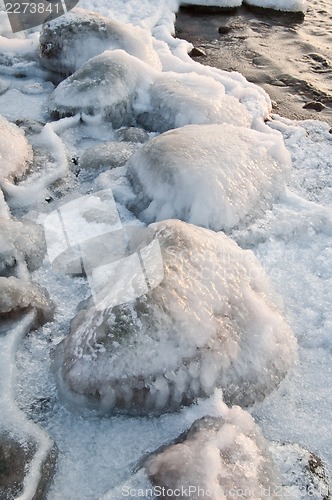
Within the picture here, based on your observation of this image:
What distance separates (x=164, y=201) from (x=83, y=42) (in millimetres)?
2450

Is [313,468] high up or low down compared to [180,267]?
down

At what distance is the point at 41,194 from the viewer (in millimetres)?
3350

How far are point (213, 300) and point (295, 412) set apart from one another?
21.5 inches

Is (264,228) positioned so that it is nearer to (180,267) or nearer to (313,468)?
(180,267)

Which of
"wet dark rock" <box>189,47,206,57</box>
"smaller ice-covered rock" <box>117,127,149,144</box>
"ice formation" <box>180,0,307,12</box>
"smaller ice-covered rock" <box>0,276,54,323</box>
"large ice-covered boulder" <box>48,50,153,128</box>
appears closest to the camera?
"smaller ice-covered rock" <box>0,276,54,323</box>

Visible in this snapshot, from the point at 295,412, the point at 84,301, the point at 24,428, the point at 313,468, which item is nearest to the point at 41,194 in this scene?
the point at 84,301

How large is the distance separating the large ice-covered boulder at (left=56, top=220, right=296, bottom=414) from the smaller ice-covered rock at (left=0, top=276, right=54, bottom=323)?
0.52 ft

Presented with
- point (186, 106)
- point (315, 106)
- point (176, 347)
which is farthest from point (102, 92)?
point (176, 347)

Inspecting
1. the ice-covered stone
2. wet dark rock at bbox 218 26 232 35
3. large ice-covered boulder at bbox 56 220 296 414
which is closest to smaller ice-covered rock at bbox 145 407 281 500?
large ice-covered boulder at bbox 56 220 296 414

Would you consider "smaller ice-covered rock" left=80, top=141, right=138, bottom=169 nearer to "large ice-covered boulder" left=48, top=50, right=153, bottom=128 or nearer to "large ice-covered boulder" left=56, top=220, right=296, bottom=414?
"large ice-covered boulder" left=48, top=50, right=153, bottom=128

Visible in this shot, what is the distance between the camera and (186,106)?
4066mm

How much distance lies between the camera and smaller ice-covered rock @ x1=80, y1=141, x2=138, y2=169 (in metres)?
3.66

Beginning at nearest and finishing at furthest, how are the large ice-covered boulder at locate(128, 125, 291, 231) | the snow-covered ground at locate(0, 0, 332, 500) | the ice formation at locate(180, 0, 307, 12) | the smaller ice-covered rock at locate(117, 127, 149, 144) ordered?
1. the snow-covered ground at locate(0, 0, 332, 500)
2. the large ice-covered boulder at locate(128, 125, 291, 231)
3. the smaller ice-covered rock at locate(117, 127, 149, 144)
4. the ice formation at locate(180, 0, 307, 12)

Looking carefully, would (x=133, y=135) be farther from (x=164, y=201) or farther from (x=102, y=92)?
(x=164, y=201)
